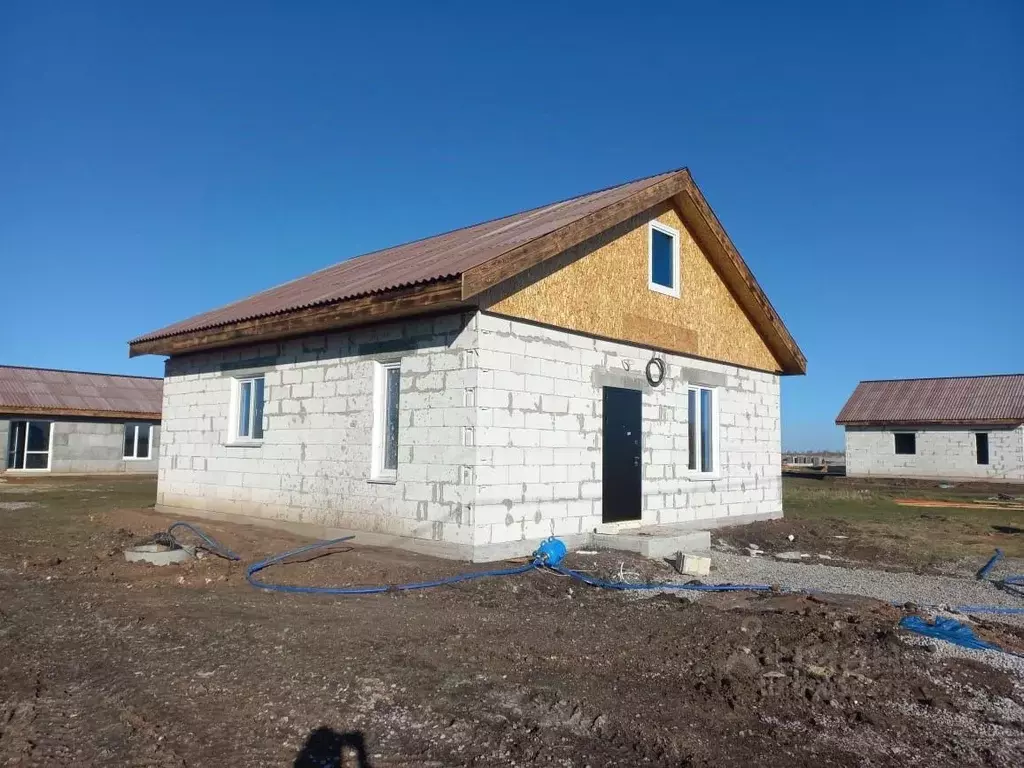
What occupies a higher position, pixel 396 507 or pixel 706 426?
pixel 706 426

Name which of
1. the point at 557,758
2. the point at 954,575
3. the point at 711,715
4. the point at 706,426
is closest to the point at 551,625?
the point at 711,715

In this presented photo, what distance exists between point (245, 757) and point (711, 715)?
9.10 ft

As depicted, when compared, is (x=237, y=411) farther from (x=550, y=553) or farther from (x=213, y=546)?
(x=550, y=553)

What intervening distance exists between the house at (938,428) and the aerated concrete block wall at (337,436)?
1345 inches

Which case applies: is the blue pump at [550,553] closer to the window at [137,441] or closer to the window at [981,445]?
the window at [137,441]

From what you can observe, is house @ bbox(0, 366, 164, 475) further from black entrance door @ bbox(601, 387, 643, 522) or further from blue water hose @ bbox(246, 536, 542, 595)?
black entrance door @ bbox(601, 387, 643, 522)

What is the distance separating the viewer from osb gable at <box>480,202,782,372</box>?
34.7ft

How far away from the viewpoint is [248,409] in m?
13.7

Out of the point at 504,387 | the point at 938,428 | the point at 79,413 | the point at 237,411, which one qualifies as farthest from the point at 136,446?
the point at 938,428

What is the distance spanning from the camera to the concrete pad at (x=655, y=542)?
1065 centimetres

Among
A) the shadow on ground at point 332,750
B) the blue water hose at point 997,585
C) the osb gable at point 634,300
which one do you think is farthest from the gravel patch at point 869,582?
the shadow on ground at point 332,750

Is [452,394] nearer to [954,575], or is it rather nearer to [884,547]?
[954,575]

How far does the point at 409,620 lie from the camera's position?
277 inches

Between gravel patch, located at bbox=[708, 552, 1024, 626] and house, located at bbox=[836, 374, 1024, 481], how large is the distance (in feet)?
97.4
